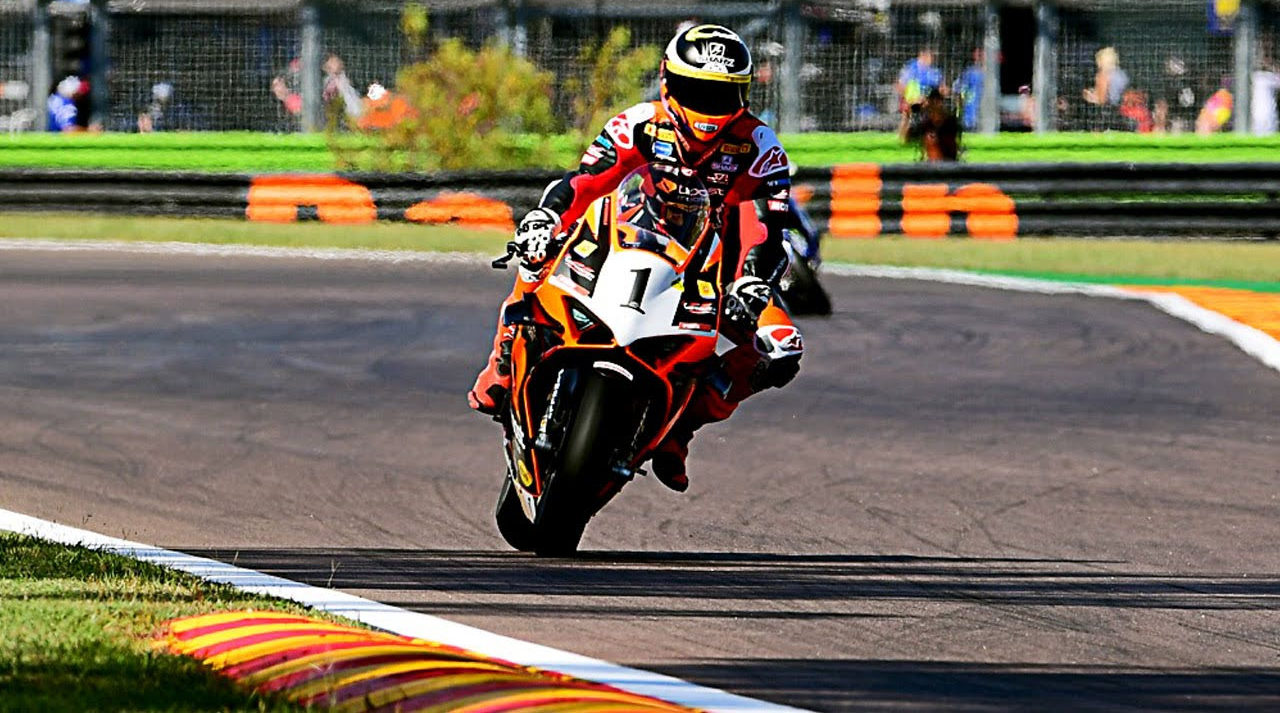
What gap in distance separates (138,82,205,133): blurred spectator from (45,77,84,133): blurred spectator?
0.96 metres

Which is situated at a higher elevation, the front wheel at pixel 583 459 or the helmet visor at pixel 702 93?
the helmet visor at pixel 702 93

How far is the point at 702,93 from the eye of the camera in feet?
25.1

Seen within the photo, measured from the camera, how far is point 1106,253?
22906 millimetres

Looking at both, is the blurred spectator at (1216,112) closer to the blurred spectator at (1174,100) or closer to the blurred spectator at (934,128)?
the blurred spectator at (1174,100)

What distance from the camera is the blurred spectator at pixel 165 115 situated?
25422 mm

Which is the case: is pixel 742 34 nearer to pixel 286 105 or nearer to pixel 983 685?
pixel 286 105

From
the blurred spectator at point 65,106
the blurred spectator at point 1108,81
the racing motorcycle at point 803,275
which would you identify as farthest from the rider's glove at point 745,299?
the blurred spectator at point 65,106

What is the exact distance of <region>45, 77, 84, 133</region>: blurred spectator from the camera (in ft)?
86.9

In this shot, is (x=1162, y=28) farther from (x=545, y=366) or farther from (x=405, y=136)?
(x=545, y=366)

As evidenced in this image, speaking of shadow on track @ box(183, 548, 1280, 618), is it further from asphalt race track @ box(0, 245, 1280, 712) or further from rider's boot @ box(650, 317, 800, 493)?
rider's boot @ box(650, 317, 800, 493)

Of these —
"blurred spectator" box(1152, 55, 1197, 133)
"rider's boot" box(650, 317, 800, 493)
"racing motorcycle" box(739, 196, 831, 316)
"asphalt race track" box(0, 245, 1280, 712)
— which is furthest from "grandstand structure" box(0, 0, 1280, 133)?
"rider's boot" box(650, 317, 800, 493)

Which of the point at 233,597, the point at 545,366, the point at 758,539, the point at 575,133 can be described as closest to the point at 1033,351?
the point at 758,539

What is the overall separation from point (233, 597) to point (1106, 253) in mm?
17564

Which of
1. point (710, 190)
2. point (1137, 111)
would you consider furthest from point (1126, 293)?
point (710, 190)
